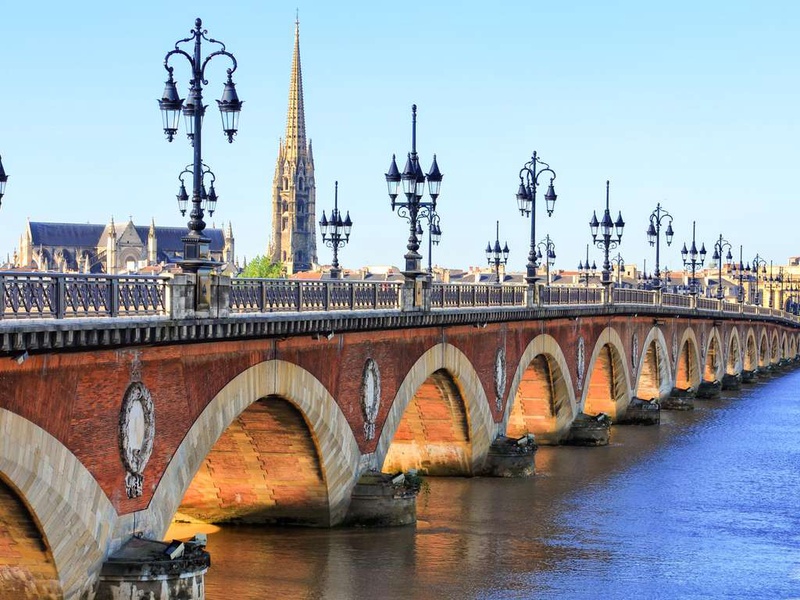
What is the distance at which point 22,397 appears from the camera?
1708 centimetres

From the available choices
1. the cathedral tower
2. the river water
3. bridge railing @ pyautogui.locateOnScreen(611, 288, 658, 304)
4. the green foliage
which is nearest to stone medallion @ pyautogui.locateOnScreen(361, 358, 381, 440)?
the river water

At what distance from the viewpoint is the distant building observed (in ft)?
422

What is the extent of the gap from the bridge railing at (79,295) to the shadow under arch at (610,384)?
1470 inches

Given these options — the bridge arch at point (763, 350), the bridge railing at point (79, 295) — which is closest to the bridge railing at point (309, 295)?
the bridge railing at point (79, 295)

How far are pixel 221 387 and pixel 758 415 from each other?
147 ft

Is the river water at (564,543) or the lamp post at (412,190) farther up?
the lamp post at (412,190)


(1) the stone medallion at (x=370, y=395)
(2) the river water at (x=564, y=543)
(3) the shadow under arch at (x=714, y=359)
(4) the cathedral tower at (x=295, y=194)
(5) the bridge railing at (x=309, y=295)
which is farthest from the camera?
(4) the cathedral tower at (x=295, y=194)

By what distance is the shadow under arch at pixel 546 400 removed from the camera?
46.4 m

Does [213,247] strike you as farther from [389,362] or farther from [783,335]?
[389,362]

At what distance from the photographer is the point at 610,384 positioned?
5597cm

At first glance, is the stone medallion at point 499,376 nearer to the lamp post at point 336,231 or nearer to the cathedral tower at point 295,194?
the lamp post at point 336,231

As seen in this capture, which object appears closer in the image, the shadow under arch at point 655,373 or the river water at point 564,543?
the river water at point 564,543

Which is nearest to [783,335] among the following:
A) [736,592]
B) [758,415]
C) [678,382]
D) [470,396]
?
[678,382]

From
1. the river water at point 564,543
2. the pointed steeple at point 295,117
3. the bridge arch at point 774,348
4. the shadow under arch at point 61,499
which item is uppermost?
the pointed steeple at point 295,117
